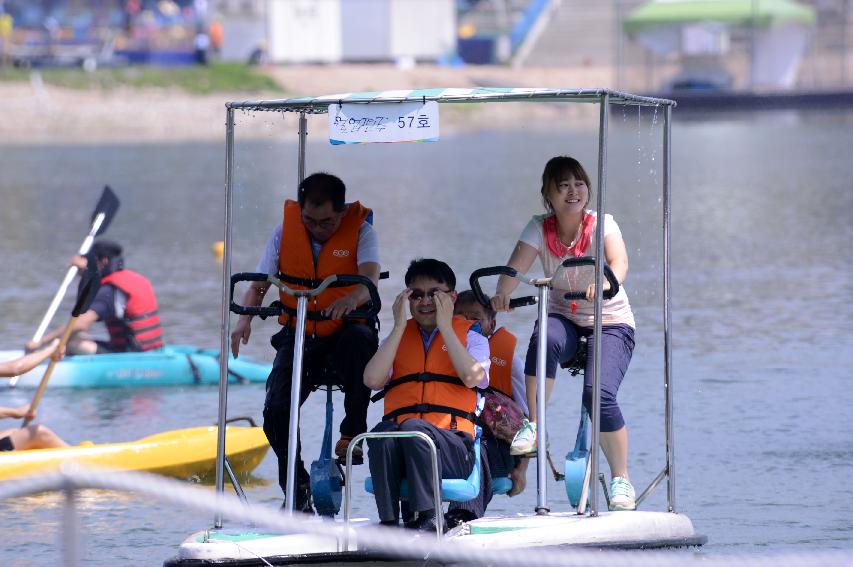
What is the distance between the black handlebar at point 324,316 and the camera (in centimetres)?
681

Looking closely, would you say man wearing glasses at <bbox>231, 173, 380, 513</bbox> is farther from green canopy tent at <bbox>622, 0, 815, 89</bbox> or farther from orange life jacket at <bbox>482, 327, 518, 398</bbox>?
green canopy tent at <bbox>622, 0, 815, 89</bbox>

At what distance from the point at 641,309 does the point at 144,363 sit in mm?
5371

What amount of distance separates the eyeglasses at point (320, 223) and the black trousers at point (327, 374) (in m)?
0.45

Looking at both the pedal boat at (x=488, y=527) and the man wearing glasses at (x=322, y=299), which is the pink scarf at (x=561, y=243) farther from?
the man wearing glasses at (x=322, y=299)

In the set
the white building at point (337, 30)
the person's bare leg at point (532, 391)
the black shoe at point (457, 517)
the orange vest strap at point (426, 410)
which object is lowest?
the black shoe at point (457, 517)

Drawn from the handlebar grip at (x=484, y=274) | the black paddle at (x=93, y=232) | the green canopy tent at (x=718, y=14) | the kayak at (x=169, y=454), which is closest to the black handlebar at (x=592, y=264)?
the handlebar grip at (x=484, y=274)

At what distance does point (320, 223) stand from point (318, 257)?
0.55 feet

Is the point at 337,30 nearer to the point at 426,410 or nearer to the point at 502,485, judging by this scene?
the point at 502,485

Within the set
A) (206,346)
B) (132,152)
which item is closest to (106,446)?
(206,346)

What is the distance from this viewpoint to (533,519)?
6.59m

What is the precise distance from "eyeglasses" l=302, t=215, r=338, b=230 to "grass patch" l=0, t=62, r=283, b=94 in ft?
145

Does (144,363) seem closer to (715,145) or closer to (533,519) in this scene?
(533,519)

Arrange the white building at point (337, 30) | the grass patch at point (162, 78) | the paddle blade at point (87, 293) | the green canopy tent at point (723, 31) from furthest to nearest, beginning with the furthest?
the green canopy tent at point (723, 31)
the white building at point (337, 30)
the grass patch at point (162, 78)
the paddle blade at point (87, 293)

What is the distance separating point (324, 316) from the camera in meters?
7.00
